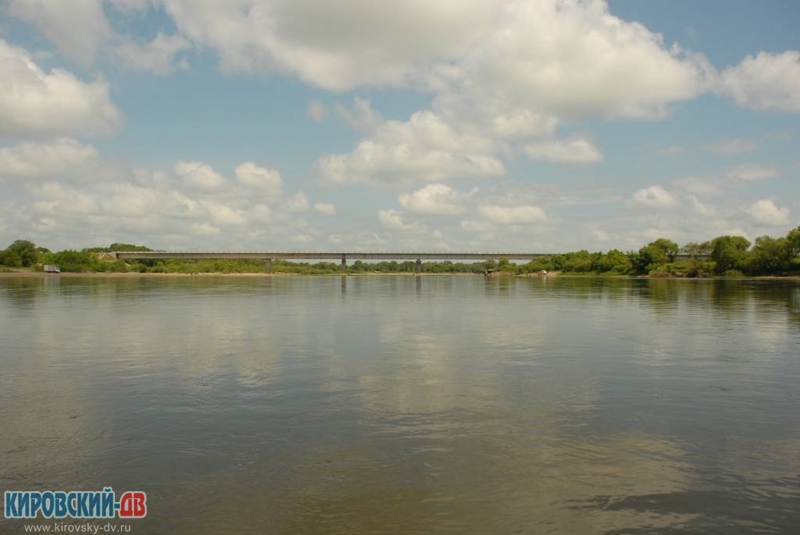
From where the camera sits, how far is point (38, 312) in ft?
166

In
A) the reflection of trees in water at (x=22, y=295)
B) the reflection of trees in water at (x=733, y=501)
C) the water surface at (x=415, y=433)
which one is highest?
the reflection of trees in water at (x=22, y=295)

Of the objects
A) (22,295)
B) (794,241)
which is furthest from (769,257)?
(22,295)

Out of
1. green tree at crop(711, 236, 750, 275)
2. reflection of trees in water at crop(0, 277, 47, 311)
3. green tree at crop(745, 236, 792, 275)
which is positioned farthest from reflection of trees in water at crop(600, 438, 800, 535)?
A: green tree at crop(711, 236, 750, 275)

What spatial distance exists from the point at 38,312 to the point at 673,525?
56.0m

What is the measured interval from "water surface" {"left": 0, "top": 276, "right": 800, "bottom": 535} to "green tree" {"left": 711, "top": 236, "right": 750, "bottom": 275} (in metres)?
185

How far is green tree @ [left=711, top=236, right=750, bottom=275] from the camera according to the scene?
189875mm

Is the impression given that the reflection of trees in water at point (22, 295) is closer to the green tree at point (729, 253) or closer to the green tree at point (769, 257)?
the green tree at point (769, 257)

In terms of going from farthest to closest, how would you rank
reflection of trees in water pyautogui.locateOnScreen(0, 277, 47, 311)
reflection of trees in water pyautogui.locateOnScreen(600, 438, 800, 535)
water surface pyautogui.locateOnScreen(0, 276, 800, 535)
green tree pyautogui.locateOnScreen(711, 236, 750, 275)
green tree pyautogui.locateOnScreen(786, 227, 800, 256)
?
green tree pyautogui.locateOnScreen(711, 236, 750, 275)
green tree pyautogui.locateOnScreen(786, 227, 800, 256)
reflection of trees in water pyautogui.locateOnScreen(0, 277, 47, 311)
water surface pyautogui.locateOnScreen(0, 276, 800, 535)
reflection of trees in water pyautogui.locateOnScreen(600, 438, 800, 535)

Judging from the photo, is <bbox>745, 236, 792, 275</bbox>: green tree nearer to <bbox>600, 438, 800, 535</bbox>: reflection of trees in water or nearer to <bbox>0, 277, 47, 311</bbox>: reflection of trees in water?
<bbox>600, 438, 800, 535</bbox>: reflection of trees in water

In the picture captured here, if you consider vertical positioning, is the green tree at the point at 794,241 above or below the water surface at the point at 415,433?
above

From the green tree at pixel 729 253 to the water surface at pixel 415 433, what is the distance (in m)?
185

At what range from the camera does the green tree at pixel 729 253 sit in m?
190

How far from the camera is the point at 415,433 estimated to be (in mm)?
15062

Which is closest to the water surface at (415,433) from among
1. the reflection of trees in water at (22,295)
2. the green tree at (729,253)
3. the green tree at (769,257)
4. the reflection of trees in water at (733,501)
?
the reflection of trees in water at (733,501)
